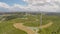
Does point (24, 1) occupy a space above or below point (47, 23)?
above

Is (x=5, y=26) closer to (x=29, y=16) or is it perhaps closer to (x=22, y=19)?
(x=22, y=19)

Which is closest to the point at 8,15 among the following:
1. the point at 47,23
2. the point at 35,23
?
the point at 35,23

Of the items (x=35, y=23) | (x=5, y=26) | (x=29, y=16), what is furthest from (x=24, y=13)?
(x=5, y=26)

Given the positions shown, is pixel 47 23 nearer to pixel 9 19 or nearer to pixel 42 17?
A: pixel 42 17

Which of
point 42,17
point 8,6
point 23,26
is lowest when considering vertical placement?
point 23,26

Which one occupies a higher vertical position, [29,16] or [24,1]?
[24,1]
